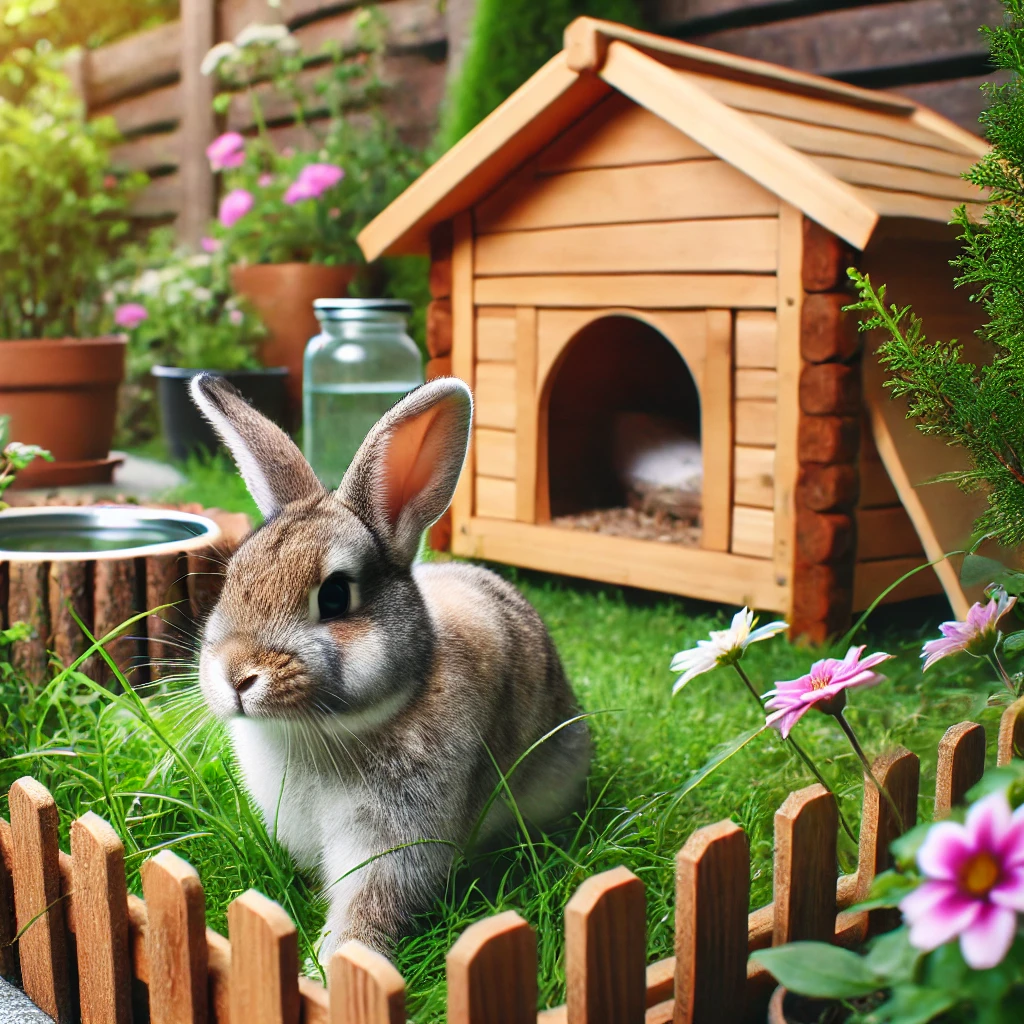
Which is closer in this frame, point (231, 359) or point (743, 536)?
point (743, 536)

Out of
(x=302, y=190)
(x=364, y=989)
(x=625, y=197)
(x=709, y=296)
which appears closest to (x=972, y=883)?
(x=364, y=989)

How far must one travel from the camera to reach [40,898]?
1.62 m

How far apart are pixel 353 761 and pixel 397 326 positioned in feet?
12.4

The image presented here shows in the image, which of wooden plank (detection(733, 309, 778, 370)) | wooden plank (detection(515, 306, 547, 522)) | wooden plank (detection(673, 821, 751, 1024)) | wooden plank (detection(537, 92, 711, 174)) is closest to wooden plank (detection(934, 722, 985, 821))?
wooden plank (detection(673, 821, 751, 1024))

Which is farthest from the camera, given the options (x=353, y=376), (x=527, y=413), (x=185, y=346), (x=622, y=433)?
(x=185, y=346)

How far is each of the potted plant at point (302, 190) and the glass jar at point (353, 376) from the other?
1358 mm

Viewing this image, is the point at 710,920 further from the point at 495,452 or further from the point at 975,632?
the point at 495,452

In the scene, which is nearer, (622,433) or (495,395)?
(495,395)

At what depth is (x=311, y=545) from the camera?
1642 mm

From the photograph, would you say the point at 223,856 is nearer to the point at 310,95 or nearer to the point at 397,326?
the point at 397,326

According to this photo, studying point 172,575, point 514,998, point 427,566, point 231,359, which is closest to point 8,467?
point 172,575

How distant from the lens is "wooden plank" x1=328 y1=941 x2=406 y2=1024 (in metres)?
1.16

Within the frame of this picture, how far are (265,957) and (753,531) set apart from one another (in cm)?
237

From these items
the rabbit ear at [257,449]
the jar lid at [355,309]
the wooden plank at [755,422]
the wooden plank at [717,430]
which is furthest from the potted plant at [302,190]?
the rabbit ear at [257,449]
